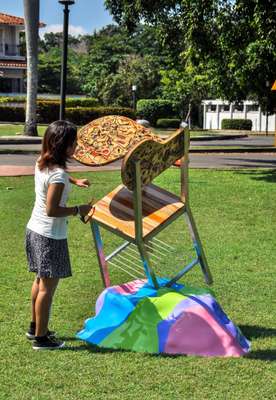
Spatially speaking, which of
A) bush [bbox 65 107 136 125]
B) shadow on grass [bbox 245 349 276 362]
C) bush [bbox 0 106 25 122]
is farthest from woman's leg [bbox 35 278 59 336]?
bush [bbox 0 106 25 122]

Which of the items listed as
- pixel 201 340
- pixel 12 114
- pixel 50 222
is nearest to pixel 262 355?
pixel 201 340

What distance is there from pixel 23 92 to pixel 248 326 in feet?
185

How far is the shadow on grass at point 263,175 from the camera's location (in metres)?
14.1

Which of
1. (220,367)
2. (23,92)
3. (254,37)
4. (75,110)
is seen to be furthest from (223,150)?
(23,92)

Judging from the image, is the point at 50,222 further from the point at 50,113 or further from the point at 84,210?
the point at 50,113

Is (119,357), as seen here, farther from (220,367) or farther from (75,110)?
(75,110)

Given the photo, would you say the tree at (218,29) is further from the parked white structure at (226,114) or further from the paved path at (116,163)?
the parked white structure at (226,114)

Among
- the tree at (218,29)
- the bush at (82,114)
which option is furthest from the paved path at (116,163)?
the bush at (82,114)

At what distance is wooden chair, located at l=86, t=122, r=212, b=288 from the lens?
4219 mm

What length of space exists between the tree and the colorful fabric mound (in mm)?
9847

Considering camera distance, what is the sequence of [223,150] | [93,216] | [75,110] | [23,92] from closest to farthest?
1. [93,216]
2. [223,150]
3. [75,110]
4. [23,92]

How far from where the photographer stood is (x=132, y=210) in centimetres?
460

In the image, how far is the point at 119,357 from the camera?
13.6ft

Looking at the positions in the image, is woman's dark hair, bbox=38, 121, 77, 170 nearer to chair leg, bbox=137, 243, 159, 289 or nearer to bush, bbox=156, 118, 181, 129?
chair leg, bbox=137, 243, 159, 289
